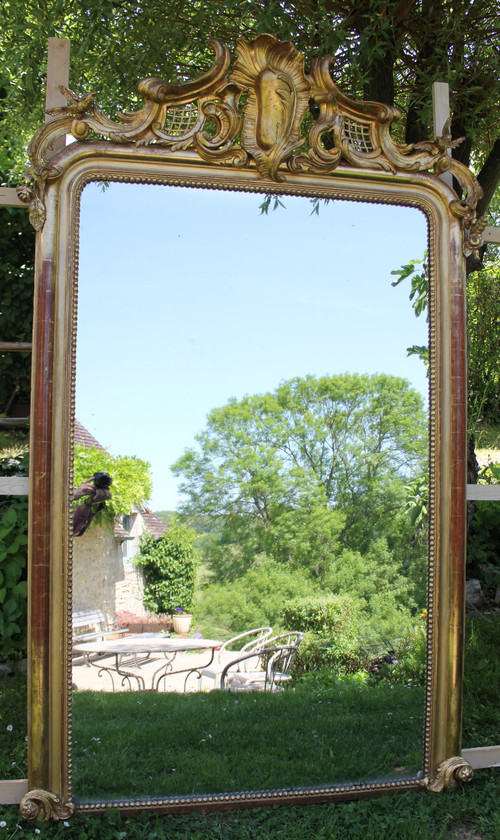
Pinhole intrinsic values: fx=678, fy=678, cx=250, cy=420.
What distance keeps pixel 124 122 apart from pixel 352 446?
176 cm

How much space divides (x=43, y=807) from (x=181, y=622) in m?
0.88

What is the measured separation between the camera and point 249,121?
9.76 feet

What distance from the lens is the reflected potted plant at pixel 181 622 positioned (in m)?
2.92

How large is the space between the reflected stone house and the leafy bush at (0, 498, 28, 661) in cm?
67

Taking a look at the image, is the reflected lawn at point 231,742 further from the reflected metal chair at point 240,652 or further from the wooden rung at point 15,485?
the wooden rung at point 15,485

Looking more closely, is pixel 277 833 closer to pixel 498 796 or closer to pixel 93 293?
pixel 498 796

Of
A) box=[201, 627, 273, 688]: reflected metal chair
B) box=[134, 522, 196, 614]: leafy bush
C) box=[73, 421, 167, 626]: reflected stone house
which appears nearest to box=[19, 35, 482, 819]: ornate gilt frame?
box=[73, 421, 167, 626]: reflected stone house

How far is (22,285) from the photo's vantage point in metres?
3.87

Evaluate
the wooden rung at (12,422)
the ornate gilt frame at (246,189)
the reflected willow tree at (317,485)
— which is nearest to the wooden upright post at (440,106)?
the ornate gilt frame at (246,189)

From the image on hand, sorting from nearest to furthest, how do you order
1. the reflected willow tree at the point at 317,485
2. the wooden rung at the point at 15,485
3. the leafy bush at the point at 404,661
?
the wooden rung at the point at 15,485 → the reflected willow tree at the point at 317,485 → the leafy bush at the point at 404,661

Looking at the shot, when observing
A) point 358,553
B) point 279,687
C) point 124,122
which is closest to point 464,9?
Answer: point 124,122

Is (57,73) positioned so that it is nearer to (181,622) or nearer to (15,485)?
(15,485)

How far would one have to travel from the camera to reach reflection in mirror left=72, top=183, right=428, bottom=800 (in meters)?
2.88

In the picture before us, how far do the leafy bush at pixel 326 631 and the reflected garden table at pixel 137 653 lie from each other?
0.41 m
